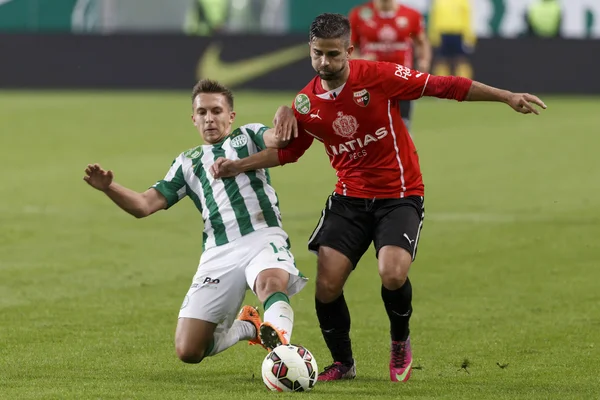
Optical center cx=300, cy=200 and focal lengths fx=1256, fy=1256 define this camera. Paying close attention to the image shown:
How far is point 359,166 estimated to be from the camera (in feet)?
22.4

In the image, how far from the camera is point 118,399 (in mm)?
5688

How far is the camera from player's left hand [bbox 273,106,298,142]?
6.64 m

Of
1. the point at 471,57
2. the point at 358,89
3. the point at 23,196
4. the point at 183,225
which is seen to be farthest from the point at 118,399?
the point at 471,57

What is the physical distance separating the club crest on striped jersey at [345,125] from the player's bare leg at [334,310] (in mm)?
630

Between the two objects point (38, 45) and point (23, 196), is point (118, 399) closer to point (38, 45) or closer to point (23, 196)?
point (23, 196)

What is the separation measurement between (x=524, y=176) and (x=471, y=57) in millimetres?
11674

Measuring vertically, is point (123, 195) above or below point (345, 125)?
below

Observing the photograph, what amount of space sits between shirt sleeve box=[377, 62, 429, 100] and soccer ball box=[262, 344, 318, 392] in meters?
1.58

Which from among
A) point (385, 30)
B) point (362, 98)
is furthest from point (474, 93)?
point (385, 30)

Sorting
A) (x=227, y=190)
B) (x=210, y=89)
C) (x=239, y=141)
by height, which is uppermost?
(x=210, y=89)

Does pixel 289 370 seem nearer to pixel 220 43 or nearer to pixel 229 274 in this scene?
pixel 229 274

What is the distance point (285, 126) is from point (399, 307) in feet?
3.69

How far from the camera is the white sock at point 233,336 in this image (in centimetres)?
685

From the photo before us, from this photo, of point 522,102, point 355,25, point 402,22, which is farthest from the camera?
point 355,25
